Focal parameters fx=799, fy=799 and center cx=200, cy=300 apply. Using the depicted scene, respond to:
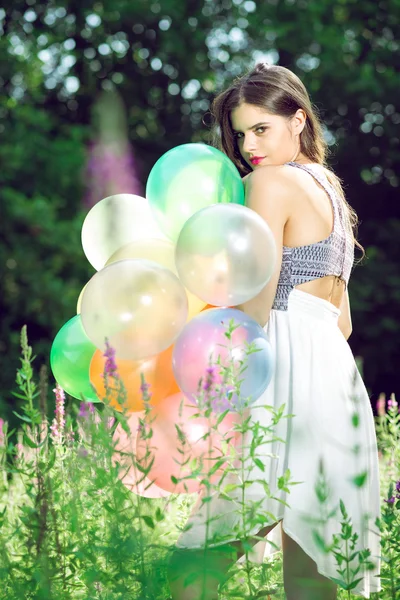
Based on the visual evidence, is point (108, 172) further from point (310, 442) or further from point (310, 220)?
point (310, 442)

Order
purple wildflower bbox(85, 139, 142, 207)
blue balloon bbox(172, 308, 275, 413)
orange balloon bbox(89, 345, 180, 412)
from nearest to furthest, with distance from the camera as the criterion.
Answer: blue balloon bbox(172, 308, 275, 413)
orange balloon bbox(89, 345, 180, 412)
purple wildflower bbox(85, 139, 142, 207)

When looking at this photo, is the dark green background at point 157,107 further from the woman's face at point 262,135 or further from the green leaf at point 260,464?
the green leaf at point 260,464

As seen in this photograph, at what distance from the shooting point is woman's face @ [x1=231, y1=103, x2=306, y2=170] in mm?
2330

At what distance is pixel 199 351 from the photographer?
6.31ft

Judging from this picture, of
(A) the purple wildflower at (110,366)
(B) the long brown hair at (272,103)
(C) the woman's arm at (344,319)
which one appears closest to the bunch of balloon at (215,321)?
(A) the purple wildflower at (110,366)

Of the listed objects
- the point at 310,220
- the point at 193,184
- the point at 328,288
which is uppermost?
the point at 193,184

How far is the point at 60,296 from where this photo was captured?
26.4 ft

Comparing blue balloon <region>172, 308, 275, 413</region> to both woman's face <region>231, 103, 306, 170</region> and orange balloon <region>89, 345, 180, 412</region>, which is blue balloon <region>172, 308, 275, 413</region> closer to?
orange balloon <region>89, 345, 180, 412</region>

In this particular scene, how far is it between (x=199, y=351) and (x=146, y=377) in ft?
0.78

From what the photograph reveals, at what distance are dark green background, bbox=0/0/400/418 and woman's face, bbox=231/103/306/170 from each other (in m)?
5.88

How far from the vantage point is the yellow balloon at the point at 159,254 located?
2.23 metres

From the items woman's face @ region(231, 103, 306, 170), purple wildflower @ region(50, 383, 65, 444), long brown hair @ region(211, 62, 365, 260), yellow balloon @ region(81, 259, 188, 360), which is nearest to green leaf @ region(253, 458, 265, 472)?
yellow balloon @ region(81, 259, 188, 360)

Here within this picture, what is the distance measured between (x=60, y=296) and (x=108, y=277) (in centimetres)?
610

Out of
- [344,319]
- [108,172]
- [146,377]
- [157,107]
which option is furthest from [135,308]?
[157,107]
